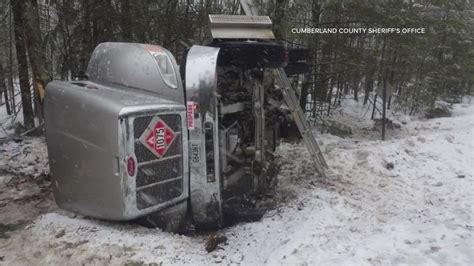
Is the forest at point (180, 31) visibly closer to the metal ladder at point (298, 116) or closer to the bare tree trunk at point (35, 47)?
the bare tree trunk at point (35, 47)

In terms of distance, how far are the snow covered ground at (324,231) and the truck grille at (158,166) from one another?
1.31ft

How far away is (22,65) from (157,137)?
290 inches

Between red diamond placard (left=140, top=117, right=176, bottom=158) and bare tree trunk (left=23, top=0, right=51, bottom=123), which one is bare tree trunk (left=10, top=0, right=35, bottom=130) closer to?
bare tree trunk (left=23, top=0, right=51, bottom=123)

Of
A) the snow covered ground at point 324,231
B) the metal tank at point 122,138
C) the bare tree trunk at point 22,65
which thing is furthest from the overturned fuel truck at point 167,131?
the bare tree trunk at point 22,65

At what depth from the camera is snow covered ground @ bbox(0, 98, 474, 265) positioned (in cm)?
368

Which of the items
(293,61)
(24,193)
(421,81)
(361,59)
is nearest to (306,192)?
(293,61)

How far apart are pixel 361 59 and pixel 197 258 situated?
8.48 metres

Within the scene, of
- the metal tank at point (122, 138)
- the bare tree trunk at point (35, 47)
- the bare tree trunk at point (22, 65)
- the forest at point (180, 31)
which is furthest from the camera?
the forest at point (180, 31)

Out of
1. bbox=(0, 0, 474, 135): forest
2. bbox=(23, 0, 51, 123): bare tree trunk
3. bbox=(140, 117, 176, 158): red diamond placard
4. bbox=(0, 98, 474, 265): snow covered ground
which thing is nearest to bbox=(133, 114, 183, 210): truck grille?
bbox=(140, 117, 176, 158): red diamond placard

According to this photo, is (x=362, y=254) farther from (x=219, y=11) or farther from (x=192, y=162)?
(x=219, y=11)

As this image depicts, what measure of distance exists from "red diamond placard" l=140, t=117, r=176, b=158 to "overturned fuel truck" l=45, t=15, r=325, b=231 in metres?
0.01

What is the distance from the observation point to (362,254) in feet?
11.7

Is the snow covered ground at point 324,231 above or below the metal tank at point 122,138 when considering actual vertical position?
below

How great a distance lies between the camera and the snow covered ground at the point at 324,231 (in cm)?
368
